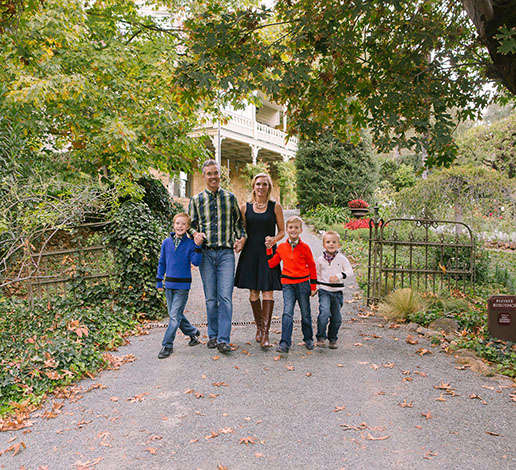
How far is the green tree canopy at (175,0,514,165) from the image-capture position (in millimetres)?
4684

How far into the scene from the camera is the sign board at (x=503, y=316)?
4.93 metres

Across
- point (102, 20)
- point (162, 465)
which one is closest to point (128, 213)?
point (162, 465)

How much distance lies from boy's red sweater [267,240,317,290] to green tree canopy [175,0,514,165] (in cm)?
164

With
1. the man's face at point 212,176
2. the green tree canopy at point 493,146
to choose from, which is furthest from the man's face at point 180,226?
the green tree canopy at point 493,146

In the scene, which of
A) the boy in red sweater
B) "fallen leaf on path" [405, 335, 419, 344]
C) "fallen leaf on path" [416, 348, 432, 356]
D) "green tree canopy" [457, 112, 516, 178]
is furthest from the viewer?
"green tree canopy" [457, 112, 516, 178]

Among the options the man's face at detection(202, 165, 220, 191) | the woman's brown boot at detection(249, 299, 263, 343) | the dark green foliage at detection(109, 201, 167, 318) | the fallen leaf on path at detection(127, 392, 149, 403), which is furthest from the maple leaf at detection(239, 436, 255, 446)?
the dark green foliage at detection(109, 201, 167, 318)

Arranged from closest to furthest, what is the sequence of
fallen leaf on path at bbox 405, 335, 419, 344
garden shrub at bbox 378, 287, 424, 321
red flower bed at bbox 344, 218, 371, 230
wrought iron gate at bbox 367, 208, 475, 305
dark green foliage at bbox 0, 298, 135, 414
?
dark green foliage at bbox 0, 298, 135, 414 → fallen leaf on path at bbox 405, 335, 419, 344 → garden shrub at bbox 378, 287, 424, 321 → wrought iron gate at bbox 367, 208, 475, 305 → red flower bed at bbox 344, 218, 371, 230

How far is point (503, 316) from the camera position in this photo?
4980 millimetres

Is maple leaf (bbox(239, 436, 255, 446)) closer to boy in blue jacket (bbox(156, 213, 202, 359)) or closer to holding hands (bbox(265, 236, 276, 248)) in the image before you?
boy in blue jacket (bbox(156, 213, 202, 359))

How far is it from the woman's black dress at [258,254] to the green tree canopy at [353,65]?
1389mm

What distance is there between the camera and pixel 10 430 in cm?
327

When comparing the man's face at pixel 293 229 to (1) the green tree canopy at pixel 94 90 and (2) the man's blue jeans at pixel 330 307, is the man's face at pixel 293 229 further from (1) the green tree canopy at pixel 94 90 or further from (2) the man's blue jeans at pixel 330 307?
(1) the green tree canopy at pixel 94 90

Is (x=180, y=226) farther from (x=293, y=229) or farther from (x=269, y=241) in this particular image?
(x=293, y=229)

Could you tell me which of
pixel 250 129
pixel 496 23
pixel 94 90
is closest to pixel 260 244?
pixel 496 23
